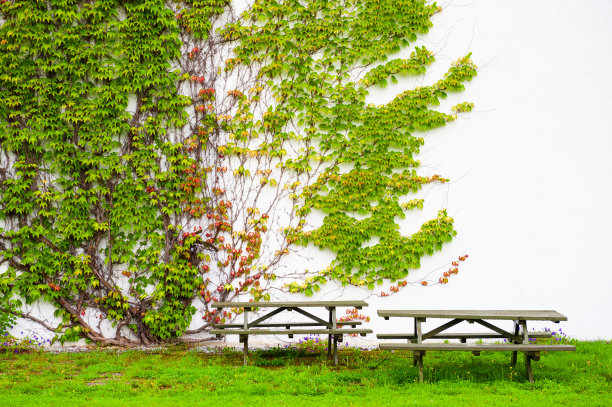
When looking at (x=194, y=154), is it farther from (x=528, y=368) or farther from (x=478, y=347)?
(x=528, y=368)

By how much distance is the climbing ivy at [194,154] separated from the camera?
684cm

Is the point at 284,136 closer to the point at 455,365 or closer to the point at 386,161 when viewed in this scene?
the point at 386,161

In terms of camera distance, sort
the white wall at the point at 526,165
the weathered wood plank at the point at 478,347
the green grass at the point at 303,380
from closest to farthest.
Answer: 1. the green grass at the point at 303,380
2. the weathered wood plank at the point at 478,347
3. the white wall at the point at 526,165

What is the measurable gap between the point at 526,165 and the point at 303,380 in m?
4.26

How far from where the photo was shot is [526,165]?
6.84 m

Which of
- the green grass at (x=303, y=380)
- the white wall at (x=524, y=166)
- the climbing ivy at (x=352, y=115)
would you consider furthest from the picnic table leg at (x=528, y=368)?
the climbing ivy at (x=352, y=115)

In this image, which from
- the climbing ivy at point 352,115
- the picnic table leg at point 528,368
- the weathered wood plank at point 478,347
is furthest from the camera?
the climbing ivy at point 352,115

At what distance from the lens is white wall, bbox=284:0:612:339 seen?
6613 mm

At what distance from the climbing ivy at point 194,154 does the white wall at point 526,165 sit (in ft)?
0.95

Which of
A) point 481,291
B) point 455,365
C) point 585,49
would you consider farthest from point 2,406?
point 585,49

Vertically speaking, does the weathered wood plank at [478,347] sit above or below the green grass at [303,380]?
above

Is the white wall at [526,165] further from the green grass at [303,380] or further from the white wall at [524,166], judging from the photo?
the green grass at [303,380]

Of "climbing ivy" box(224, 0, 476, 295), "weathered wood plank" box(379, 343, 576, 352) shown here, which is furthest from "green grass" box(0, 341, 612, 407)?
"climbing ivy" box(224, 0, 476, 295)

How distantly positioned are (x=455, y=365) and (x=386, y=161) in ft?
9.35
